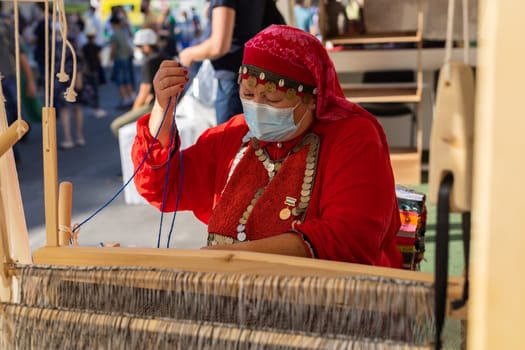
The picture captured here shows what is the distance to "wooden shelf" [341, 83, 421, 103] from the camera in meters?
4.92

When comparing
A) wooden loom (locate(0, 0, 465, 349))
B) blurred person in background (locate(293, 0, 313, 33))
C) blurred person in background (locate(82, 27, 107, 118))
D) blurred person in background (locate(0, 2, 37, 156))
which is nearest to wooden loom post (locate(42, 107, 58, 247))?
wooden loom (locate(0, 0, 465, 349))

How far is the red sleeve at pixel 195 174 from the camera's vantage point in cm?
172

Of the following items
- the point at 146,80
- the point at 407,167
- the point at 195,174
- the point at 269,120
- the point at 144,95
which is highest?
the point at 269,120

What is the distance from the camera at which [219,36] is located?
3.01 m

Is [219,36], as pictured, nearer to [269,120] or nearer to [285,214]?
[269,120]

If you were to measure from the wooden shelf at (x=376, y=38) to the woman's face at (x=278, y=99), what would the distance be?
3.42 m

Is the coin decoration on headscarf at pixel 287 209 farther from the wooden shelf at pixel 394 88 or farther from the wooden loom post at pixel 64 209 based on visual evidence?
the wooden shelf at pixel 394 88

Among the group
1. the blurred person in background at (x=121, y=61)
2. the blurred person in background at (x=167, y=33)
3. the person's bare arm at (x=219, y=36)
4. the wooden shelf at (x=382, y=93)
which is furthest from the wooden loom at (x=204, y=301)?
the blurred person in background at (x=167, y=33)

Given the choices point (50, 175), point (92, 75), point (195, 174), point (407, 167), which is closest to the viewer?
point (50, 175)

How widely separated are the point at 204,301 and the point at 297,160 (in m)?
0.69

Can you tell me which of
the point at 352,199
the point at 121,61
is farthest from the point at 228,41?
the point at 121,61

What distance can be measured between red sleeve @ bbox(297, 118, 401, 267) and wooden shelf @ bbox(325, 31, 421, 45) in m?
3.43

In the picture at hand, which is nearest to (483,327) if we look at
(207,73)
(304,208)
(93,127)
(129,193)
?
(304,208)

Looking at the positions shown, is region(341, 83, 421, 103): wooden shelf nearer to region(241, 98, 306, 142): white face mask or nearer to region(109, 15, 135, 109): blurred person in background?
region(241, 98, 306, 142): white face mask
